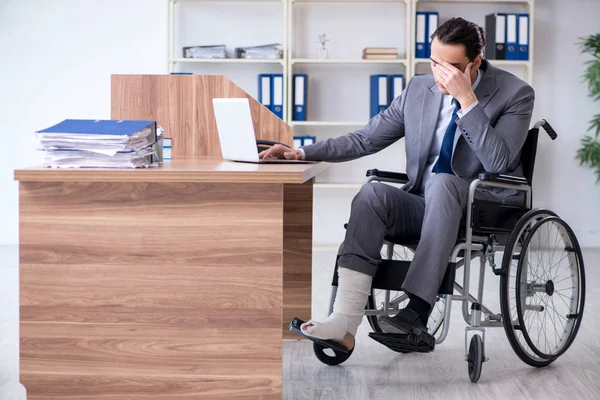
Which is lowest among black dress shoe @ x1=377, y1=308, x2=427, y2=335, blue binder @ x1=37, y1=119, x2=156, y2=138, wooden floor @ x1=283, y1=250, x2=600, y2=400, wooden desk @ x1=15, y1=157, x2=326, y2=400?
wooden floor @ x1=283, y1=250, x2=600, y2=400

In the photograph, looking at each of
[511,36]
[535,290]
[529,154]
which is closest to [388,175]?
[529,154]

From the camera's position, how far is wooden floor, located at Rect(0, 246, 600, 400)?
2205 millimetres

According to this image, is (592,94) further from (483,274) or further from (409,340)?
(409,340)

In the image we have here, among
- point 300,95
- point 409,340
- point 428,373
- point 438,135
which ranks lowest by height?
point 428,373

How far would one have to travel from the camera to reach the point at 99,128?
6.05 ft

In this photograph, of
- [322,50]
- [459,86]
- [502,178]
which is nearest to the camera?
[459,86]

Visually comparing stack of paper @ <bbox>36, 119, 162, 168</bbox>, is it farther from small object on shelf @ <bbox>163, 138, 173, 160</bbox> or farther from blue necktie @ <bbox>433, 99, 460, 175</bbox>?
blue necktie @ <bbox>433, 99, 460, 175</bbox>

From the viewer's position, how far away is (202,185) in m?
1.77

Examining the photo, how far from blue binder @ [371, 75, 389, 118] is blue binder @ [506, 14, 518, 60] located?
800 mm

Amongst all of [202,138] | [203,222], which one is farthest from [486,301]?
[203,222]

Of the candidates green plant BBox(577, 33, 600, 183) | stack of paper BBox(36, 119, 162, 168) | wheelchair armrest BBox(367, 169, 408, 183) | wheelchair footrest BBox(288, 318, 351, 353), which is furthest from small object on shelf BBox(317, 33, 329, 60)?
stack of paper BBox(36, 119, 162, 168)

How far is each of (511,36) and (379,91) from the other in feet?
2.98

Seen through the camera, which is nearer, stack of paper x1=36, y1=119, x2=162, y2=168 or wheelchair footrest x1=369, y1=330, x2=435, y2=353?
stack of paper x1=36, y1=119, x2=162, y2=168

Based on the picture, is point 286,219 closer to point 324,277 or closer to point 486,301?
point 486,301
